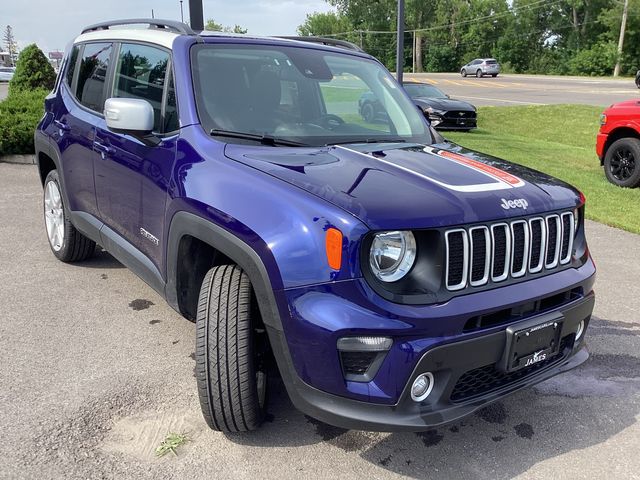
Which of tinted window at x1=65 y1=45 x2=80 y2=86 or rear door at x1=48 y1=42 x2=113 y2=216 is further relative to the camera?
tinted window at x1=65 y1=45 x2=80 y2=86

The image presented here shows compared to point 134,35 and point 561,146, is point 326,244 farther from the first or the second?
point 561,146

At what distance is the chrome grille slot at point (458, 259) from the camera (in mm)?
2293

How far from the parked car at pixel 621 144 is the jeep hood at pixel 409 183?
20.1 feet

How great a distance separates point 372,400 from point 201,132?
156 centimetres

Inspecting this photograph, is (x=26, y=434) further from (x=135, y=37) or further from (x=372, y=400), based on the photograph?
(x=135, y=37)

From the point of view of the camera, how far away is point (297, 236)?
225 centimetres

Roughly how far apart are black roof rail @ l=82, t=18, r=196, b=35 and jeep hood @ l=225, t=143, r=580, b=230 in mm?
1060

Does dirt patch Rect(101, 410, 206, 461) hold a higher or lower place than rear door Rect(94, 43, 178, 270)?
lower

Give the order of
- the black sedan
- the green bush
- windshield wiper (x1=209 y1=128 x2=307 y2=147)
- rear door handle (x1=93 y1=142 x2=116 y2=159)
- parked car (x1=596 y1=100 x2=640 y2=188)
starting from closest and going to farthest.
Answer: windshield wiper (x1=209 y1=128 x2=307 y2=147), rear door handle (x1=93 y1=142 x2=116 y2=159), parked car (x1=596 y1=100 x2=640 y2=188), the green bush, the black sedan

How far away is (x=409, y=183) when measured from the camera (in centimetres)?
250

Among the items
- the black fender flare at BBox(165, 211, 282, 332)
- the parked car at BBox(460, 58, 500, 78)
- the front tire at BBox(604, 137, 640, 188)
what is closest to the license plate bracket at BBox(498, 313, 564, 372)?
the black fender flare at BBox(165, 211, 282, 332)

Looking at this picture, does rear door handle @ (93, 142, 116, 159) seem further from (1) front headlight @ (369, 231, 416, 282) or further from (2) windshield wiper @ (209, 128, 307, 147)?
(1) front headlight @ (369, 231, 416, 282)

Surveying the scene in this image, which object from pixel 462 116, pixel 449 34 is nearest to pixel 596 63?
pixel 449 34

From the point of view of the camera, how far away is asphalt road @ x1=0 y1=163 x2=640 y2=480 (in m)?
2.60
